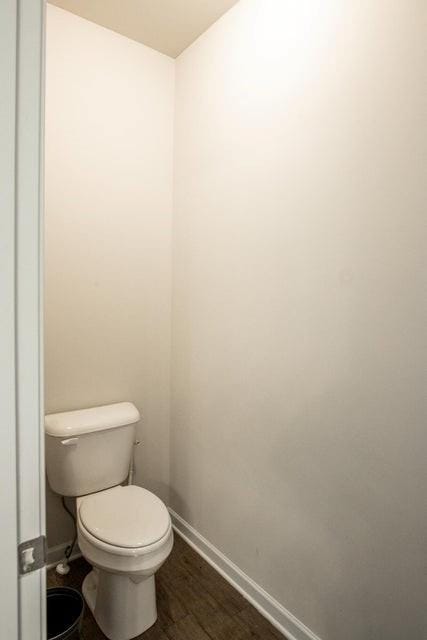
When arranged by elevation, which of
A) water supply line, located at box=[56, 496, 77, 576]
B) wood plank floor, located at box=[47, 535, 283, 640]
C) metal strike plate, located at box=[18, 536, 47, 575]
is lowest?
wood plank floor, located at box=[47, 535, 283, 640]

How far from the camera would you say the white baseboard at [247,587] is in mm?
1490

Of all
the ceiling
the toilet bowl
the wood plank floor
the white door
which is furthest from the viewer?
the ceiling

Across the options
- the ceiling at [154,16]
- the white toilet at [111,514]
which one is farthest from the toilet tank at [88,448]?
the ceiling at [154,16]

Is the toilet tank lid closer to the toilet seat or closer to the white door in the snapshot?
the toilet seat

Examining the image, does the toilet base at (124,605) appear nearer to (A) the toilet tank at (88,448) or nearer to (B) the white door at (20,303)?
(A) the toilet tank at (88,448)

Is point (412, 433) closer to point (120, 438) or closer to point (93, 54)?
point (120, 438)

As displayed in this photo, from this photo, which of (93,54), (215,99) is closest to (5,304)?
(215,99)

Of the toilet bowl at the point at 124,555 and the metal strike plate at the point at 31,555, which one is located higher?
the metal strike plate at the point at 31,555

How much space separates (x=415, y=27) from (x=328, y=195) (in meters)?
0.51

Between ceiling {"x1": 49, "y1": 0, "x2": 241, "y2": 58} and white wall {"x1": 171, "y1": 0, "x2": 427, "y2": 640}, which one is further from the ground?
ceiling {"x1": 49, "y1": 0, "x2": 241, "y2": 58}

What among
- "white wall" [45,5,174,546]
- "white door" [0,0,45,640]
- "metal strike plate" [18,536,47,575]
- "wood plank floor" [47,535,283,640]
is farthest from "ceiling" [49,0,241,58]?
"wood plank floor" [47,535,283,640]

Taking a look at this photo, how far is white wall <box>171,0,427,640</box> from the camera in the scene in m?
1.13

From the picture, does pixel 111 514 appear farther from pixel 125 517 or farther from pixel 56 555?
pixel 56 555

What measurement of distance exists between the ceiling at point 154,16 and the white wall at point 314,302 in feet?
0.24
